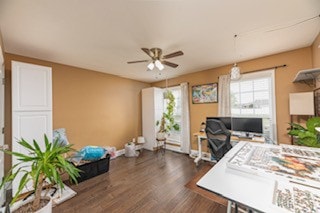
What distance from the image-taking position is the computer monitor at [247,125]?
279 centimetres

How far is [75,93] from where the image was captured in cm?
328

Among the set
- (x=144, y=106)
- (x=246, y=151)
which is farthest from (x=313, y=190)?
(x=144, y=106)

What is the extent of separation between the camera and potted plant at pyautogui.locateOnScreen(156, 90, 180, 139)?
4.28 metres

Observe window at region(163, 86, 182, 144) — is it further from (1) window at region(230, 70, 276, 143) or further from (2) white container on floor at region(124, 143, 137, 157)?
(1) window at region(230, 70, 276, 143)

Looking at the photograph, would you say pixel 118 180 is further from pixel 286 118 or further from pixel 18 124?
pixel 286 118

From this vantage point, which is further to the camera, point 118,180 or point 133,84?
point 133,84

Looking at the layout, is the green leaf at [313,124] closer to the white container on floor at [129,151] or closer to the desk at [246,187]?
the desk at [246,187]

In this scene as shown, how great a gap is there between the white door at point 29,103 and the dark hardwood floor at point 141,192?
1.11 m

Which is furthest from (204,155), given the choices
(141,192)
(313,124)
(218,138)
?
(313,124)

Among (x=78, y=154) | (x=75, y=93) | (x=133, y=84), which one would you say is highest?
(x=133, y=84)

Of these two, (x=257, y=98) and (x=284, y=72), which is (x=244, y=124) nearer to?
(x=257, y=98)

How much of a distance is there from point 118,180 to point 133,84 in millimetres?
2988

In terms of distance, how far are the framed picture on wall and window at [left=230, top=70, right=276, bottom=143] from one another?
40 centimetres

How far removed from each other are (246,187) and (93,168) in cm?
273
